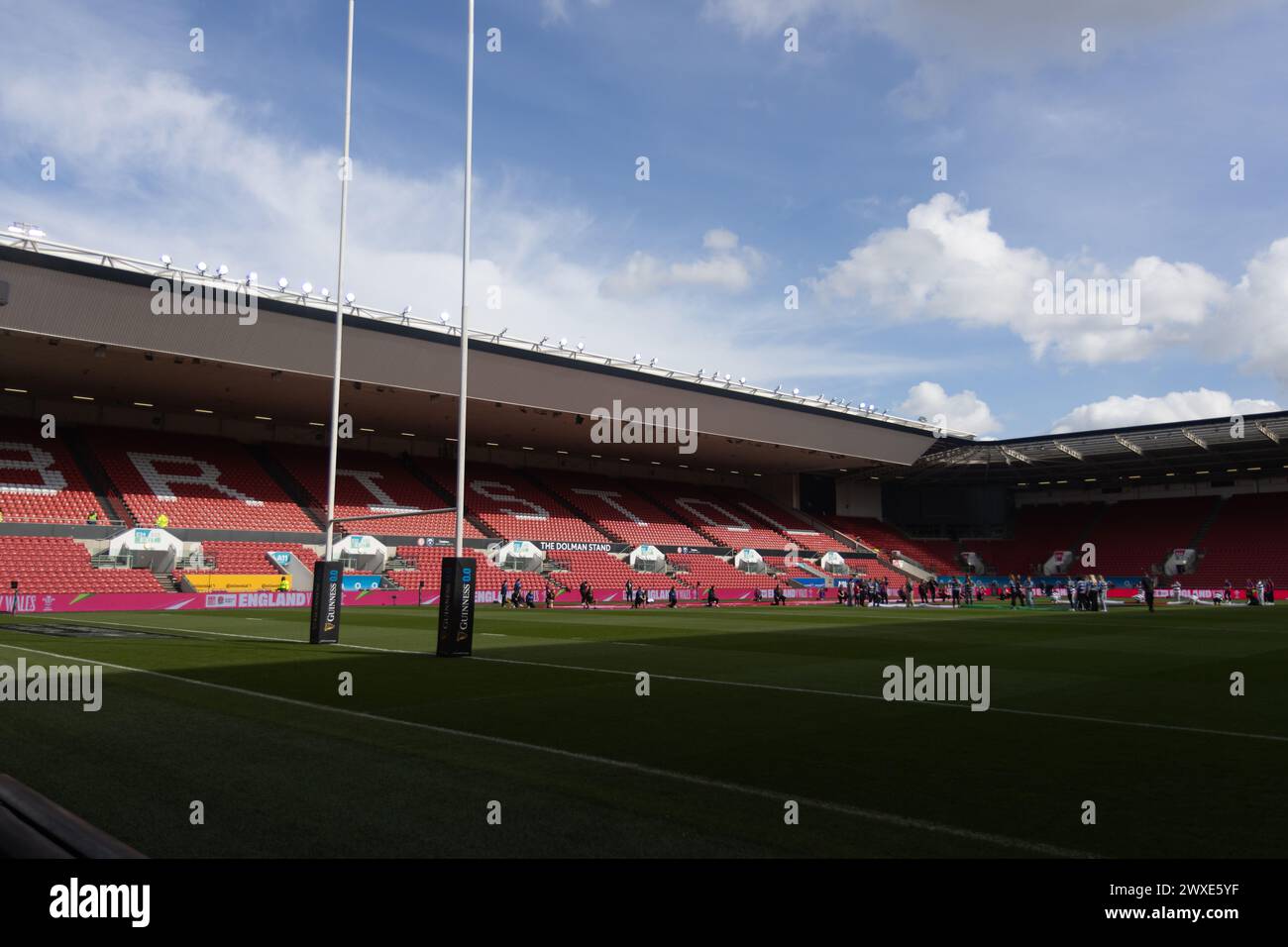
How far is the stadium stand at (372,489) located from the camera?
46094 mm

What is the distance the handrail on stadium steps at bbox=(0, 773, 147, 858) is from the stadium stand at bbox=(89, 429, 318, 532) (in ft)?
132

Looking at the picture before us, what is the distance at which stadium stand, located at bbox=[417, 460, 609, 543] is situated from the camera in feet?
165

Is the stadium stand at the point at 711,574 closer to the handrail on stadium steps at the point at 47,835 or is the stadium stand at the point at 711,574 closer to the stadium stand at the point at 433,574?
the stadium stand at the point at 433,574

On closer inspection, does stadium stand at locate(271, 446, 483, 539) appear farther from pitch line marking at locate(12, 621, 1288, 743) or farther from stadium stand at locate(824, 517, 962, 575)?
stadium stand at locate(824, 517, 962, 575)

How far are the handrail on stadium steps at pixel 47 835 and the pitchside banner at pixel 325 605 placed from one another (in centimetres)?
1642

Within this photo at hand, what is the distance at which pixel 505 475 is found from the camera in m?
58.3

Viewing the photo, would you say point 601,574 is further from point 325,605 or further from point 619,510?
point 325,605

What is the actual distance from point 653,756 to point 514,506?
46.0 m

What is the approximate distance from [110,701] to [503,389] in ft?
110
